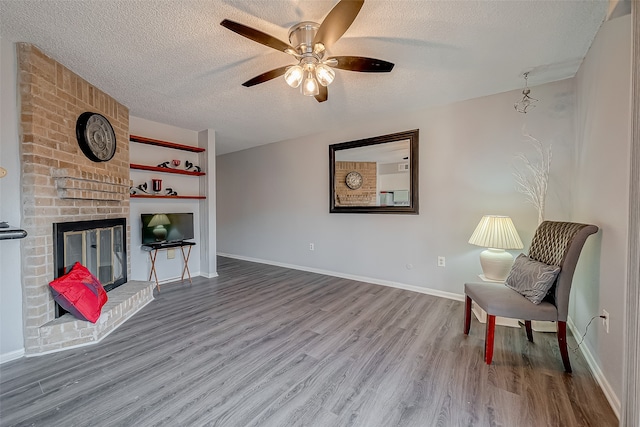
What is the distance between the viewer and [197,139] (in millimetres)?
4238

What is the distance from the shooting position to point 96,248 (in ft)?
8.77

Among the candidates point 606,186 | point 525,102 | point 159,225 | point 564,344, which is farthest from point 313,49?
point 159,225


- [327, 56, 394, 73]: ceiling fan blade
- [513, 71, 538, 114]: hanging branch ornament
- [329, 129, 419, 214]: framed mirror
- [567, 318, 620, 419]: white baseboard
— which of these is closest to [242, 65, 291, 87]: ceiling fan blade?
[327, 56, 394, 73]: ceiling fan blade

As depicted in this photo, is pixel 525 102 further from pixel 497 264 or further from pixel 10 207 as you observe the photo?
pixel 10 207

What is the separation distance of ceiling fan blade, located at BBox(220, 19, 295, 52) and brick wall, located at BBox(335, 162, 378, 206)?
231cm

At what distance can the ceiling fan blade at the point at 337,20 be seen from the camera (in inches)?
53.0

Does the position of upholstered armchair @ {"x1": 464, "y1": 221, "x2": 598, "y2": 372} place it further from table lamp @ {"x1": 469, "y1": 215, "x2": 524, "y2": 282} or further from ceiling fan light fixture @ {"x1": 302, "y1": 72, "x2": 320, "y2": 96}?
ceiling fan light fixture @ {"x1": 302, "y1": 72, "x2": 320, "y2": 96}

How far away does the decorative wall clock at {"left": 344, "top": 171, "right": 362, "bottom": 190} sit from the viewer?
3.89 m

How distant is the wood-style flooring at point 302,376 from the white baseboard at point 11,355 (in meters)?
0.06

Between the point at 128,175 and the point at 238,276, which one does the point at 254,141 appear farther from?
the point at 238,276

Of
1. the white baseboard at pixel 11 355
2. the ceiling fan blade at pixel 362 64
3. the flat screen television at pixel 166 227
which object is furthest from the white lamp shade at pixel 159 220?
the ceiling fan blade at pixel 362 64

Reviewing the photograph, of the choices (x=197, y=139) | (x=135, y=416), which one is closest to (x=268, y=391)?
(x=135, y=416)

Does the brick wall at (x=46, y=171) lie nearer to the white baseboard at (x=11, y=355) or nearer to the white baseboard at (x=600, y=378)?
the white baseboard at (x=11, y=355)

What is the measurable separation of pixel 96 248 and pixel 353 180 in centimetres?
328
